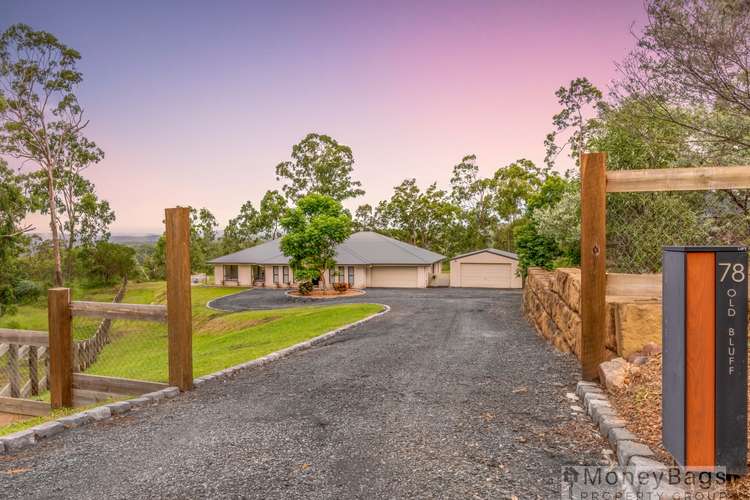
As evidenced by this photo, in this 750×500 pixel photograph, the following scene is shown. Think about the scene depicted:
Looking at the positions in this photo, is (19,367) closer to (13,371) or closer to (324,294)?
(13,371)

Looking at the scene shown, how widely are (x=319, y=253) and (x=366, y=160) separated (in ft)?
76.0

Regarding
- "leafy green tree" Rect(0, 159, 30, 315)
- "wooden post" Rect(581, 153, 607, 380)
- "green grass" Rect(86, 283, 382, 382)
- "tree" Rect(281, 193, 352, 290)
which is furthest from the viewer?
"tree" Rect(281, 193, 352, 290)

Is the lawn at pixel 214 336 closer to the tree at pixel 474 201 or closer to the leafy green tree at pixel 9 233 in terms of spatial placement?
the leafy green tree at pixel 9 233

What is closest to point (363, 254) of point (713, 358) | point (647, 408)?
point (647, 408)

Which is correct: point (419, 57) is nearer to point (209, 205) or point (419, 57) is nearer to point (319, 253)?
point (319, 253)

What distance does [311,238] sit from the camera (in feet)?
82.6

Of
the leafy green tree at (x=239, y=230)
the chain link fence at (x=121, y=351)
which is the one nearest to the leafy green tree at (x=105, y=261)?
the leafy green tree at (x=239, y=230)

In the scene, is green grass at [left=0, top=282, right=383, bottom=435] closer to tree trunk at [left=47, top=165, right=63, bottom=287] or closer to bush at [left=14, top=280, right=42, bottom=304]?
bush at [left=14, top=280, right=42, bottom=304]

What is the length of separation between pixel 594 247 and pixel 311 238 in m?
21.6

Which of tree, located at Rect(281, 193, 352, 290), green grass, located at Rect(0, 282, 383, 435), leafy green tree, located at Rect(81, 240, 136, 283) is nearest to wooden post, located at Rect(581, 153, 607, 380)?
green grass, located at Rect(0, 282, 383, 435)

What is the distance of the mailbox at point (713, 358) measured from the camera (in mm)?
2404

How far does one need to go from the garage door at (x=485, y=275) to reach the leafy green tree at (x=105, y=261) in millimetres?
29681

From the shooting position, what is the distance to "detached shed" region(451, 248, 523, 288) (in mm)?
29438

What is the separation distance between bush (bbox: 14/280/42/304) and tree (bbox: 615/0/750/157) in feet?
93.0
